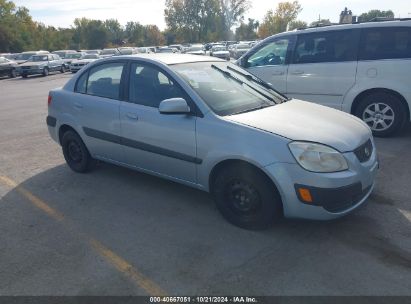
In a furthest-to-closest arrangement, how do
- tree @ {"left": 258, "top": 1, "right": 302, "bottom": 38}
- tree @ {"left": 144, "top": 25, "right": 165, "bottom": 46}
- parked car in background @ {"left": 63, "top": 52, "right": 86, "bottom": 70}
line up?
tree @ {"left": 144, "top": 25, "right": 165, "bottom": 46}
tree @ {"left": 258, "top": 1, "right": 302, "bottom": 38}
parked car in background @ {"left": 63, "top": 52, "right": 86, "bottom": 70}

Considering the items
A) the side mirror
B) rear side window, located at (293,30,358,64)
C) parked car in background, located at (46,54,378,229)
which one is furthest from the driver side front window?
the side mirror

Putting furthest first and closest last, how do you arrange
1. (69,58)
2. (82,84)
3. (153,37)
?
(153,37), (69,58), (82,84)

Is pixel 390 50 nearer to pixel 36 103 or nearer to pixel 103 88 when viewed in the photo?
pixel 103 88

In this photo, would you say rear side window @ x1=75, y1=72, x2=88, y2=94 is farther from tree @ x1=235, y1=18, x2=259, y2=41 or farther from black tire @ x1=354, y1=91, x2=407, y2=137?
tree @ x1=235, y1=18, x2=259, y2=41

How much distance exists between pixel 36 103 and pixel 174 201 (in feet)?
33.2

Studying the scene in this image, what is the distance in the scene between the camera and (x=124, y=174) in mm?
5125

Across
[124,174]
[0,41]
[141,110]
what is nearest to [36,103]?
[124,174]

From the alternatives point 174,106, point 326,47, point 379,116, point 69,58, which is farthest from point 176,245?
point 69,58

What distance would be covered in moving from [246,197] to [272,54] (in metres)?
4.52

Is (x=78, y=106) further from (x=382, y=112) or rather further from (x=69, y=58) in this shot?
(x=69, y=58)

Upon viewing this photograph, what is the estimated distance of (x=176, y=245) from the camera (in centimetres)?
334

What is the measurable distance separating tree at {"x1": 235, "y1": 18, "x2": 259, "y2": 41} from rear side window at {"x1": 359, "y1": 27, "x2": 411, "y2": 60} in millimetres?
83051

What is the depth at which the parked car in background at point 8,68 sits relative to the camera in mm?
25102

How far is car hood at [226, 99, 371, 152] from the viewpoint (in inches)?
129
